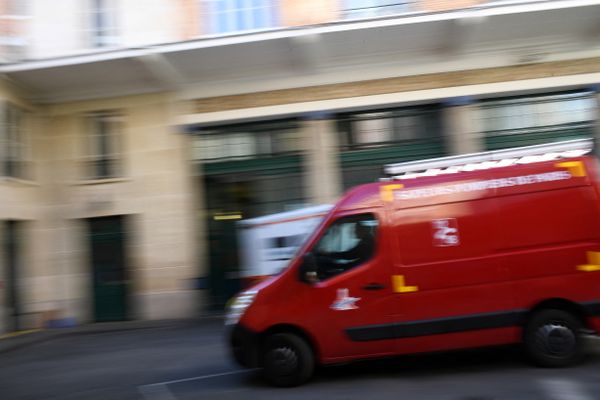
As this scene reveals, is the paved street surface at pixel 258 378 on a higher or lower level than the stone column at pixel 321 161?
lower

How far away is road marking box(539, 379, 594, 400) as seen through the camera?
5.06 metres

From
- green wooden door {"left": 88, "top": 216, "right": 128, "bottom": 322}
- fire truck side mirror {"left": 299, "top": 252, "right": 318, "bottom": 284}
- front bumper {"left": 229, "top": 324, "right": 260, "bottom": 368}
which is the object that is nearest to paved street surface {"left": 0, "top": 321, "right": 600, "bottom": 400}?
front bumper {"left": 229, "top": 324, "right": 260, "bottom": 368}

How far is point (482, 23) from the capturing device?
11.2 metres

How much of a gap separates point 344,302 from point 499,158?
2.31 metres

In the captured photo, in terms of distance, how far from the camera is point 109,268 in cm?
1284

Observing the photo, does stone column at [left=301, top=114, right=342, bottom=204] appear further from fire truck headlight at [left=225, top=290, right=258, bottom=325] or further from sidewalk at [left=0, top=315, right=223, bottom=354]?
fire truck headlight at [left=225, top=290, right=258, bottom=325]

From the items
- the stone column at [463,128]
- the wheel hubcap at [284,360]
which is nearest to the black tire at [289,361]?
the wheel hubcap at [284,360]

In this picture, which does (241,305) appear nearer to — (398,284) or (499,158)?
(398,284)

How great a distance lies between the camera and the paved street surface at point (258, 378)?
5.49 metres

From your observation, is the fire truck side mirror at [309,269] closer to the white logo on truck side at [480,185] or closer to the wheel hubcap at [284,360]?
the wheel hubcap at [284,360]

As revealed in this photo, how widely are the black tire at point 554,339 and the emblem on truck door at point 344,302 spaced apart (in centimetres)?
181

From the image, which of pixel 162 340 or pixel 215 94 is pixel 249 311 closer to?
pixel 162 340

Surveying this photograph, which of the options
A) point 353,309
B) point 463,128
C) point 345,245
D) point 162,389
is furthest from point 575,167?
point 463,128

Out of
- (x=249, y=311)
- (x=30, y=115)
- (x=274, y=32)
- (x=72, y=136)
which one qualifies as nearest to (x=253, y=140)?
(x=274, y=32)
